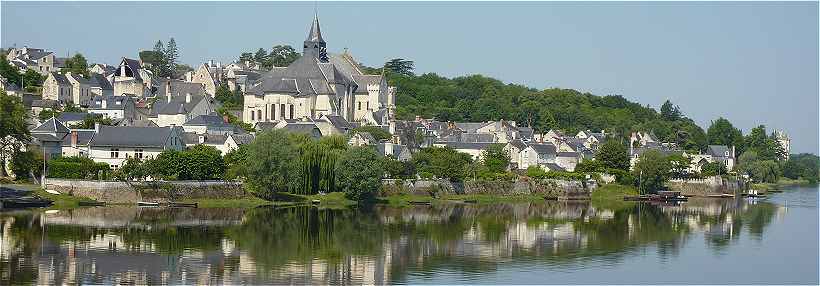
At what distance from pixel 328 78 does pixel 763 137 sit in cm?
5994

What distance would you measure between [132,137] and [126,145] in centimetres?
72

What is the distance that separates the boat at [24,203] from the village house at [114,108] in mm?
30652

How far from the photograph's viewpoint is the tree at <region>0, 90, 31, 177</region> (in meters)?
55.2

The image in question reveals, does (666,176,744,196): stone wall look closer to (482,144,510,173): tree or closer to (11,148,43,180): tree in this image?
(482,144,510,173): tree

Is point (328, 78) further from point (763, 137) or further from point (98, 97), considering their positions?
point (763, 137)

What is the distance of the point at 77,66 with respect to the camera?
106 meters

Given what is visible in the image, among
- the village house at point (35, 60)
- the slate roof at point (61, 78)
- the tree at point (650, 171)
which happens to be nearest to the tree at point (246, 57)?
the village house at point (35, 60)

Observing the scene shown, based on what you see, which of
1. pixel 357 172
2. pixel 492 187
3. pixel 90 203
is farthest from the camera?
pixel 492 187

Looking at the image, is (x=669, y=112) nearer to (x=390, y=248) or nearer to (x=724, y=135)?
(x=724, y=135)

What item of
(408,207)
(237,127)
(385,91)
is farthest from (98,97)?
(408,207)

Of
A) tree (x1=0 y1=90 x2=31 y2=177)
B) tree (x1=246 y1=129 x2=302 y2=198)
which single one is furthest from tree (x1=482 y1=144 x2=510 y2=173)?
tree (x1=0 y1=90 x2=31 y2=177)

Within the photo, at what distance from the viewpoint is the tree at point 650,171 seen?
84125 millimetres

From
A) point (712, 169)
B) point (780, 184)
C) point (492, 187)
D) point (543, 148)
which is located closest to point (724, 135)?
point (780, 184)

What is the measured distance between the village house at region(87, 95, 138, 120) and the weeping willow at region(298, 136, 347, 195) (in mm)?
23830
